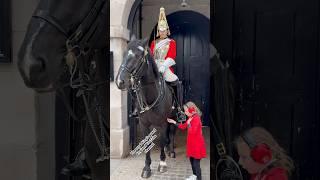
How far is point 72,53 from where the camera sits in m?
1.52

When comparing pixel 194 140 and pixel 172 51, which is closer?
pixel 194 140

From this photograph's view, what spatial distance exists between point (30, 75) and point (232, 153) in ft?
4.02

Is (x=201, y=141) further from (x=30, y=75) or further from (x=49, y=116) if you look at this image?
(x=30, y=75)

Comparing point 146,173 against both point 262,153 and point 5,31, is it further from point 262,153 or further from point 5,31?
point 5,31

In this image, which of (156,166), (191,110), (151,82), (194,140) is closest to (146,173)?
(156,166)

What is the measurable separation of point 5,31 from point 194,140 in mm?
1324

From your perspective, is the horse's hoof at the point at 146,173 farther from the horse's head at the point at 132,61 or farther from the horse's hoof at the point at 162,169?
the horse's head at the point at 132,61

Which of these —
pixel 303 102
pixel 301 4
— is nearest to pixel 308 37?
pixel 301 4

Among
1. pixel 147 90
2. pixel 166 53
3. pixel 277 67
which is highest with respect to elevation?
pixel 166 53

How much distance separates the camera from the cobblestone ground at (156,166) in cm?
187

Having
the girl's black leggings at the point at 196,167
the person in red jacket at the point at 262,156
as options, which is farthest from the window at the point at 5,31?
the person in red jacket at the point at 262,156

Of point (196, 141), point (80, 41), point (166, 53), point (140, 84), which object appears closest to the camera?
point (80, 41)

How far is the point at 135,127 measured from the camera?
6.60 feet

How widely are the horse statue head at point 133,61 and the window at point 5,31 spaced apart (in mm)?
673
